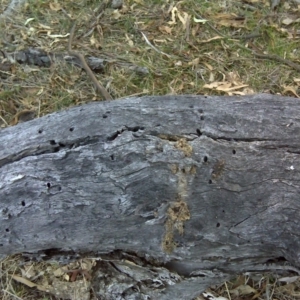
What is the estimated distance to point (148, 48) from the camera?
11.2ft

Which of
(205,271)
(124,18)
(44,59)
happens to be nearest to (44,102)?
(44,59)

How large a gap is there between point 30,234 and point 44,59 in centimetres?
204

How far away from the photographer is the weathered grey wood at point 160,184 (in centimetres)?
145

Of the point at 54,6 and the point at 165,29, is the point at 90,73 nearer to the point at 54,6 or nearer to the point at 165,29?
the point at 165,29

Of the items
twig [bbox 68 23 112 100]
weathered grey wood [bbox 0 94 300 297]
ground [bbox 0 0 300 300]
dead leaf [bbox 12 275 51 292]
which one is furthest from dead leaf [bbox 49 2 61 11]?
weathered grey wood [bbox 0 94 300 297]

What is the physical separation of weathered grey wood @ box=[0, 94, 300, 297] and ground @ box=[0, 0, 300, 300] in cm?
157

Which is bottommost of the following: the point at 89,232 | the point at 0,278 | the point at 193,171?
the point at 0,278

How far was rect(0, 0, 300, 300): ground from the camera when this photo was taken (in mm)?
3129

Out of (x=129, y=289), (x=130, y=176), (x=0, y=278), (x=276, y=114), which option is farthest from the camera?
(x=0, y=278)

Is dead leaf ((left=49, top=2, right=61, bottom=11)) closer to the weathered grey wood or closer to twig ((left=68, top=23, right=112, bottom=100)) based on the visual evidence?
twig ((left=68, top=23, right=112, bottom=100))

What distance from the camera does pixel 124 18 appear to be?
11.8ft

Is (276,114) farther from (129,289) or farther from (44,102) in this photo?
(44,102)

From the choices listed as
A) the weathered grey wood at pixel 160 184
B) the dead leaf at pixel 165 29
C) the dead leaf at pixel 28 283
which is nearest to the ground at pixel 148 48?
the dead leaf at pixel 165 29

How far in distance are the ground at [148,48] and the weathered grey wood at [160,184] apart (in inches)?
61.8
